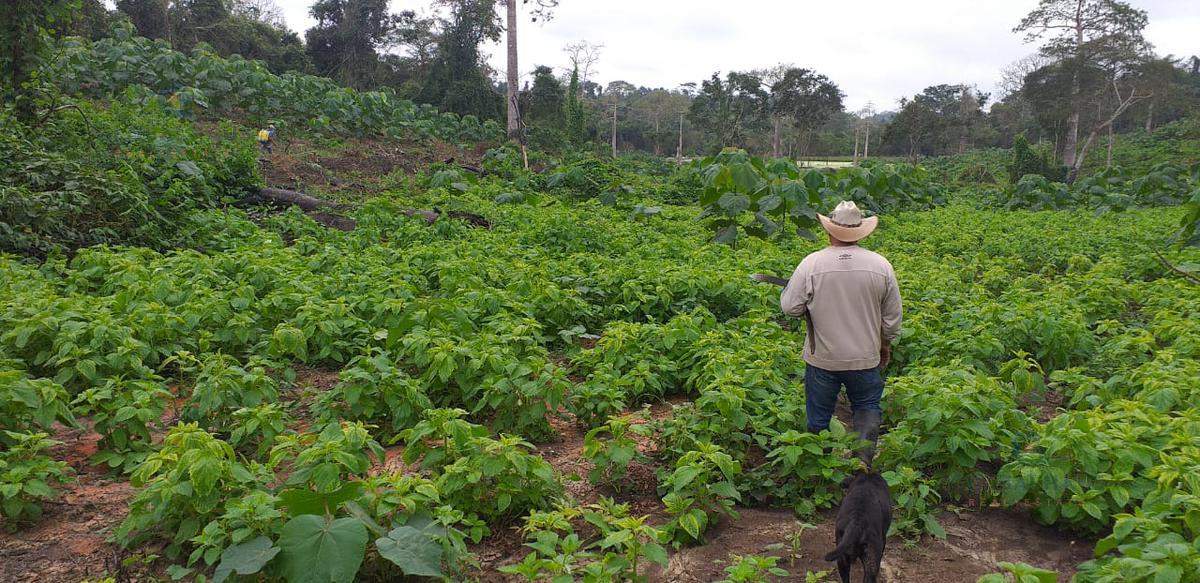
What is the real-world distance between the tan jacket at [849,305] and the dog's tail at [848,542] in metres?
1.17

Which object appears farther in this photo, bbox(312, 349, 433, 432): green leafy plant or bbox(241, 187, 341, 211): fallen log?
bbox(241, 187, 341, 211): fallen log

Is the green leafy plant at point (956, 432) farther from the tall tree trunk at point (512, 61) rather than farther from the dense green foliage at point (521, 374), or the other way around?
the tall tree trunk at point (512, 61)

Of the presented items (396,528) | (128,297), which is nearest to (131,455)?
(396,528)

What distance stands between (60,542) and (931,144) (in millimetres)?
53202

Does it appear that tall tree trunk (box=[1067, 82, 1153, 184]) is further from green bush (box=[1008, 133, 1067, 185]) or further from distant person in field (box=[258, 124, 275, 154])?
distant person in field (box=[258, 124, 275, 154])

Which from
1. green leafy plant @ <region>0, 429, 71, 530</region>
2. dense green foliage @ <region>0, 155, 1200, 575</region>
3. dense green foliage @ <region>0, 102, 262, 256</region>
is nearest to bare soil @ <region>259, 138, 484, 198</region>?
dense green foliage @ <region>0, 102, 262, 256</region>

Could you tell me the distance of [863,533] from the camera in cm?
283

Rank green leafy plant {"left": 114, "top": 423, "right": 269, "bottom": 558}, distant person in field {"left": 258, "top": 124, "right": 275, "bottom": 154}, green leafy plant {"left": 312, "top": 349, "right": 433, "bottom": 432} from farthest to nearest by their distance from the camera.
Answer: distant person in field {"left": 258, "top": 124, "right": 275, "bottom": 154} → green leafy plant {"left": 312, "top": 349, "right": 433, "bottom": 432} → green leafy plant {"left": 114, "top": 423, "right": 269, "bottom": 558}

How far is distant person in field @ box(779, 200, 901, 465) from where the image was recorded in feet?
12.6

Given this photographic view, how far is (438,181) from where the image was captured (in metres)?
14.9

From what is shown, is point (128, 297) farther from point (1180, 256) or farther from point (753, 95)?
point (753, 95)

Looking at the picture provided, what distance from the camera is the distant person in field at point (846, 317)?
12.6 ft

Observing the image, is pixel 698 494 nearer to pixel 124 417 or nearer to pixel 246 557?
pixel 246 557

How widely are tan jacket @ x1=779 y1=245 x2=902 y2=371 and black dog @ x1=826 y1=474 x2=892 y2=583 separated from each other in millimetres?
1012
